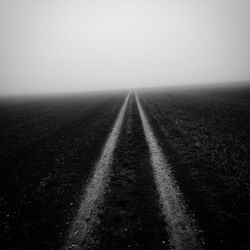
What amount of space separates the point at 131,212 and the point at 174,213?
1042 mm

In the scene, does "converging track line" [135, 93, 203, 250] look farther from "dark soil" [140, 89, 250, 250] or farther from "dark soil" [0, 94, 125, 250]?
"dark soil" [0, 94, 125, 250]

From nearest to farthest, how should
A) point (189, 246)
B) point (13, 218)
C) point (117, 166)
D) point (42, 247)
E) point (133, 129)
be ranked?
point (189, 246) < point (42, 247) < point (13, 218) < point (117, 166) < point (133, 129)

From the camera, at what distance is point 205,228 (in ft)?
13.3

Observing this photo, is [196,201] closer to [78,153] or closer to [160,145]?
[160,145]

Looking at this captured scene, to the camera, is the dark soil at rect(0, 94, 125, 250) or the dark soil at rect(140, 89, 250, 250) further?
the dark soil at rect(0, 94, 125, 250)

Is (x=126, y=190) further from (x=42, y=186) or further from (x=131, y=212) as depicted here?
(x=42, y=186)

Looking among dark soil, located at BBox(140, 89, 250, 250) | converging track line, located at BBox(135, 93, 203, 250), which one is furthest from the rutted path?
dark soil, located at BBox(140, 89, 250, 250)

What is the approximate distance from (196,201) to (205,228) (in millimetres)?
1061

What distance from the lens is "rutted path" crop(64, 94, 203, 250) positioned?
3.82 m

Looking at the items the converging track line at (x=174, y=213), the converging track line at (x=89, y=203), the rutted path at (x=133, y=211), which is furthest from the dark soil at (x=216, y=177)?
the converging track line at (x=89, y=203)

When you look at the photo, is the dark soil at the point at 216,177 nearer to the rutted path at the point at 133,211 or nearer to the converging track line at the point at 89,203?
the rutted path at the point at 133,211

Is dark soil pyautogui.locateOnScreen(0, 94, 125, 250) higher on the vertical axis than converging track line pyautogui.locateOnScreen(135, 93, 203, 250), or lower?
lower

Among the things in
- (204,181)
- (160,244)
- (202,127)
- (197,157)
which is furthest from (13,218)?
(202,127)

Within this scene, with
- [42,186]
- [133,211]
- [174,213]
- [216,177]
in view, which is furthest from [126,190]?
[216,177]
